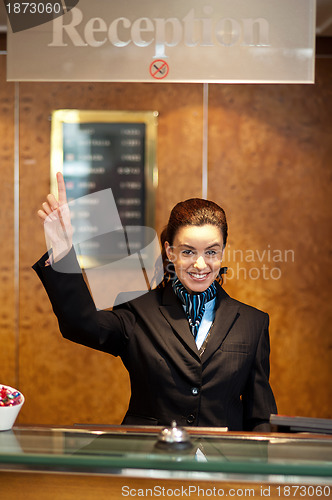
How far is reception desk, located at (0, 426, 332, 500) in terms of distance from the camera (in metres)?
1.10

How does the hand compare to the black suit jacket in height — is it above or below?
above

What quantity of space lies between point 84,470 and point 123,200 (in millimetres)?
2773

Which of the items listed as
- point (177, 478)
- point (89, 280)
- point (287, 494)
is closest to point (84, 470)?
point (177, 478)

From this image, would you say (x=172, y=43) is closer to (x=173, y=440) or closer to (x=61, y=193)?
(x=61, y=193)

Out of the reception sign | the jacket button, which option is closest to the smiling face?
the jacket button

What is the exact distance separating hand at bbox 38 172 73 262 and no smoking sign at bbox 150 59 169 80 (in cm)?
109

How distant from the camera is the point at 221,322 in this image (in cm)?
196

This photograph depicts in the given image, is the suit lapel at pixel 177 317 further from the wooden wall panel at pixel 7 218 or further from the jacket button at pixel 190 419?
the wooden wall panel at pixel 7 218

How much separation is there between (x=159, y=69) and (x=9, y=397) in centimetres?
167

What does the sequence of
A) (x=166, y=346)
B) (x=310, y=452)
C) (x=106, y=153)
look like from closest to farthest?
(x=310, y=452) < (x=166, y=346) < (x=106, y=153)

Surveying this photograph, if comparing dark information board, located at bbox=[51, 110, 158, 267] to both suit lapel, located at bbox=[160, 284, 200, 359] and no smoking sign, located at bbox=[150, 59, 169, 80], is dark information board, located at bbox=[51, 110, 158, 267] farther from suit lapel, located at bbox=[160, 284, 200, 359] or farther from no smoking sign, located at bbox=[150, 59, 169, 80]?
suit lapel, located at bbox=[160, 284, 200, 359]

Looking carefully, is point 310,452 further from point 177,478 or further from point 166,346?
point 166,346

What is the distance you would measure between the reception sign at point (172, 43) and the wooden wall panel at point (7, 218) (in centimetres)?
Answer: 134

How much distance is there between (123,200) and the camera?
3.86 metres
